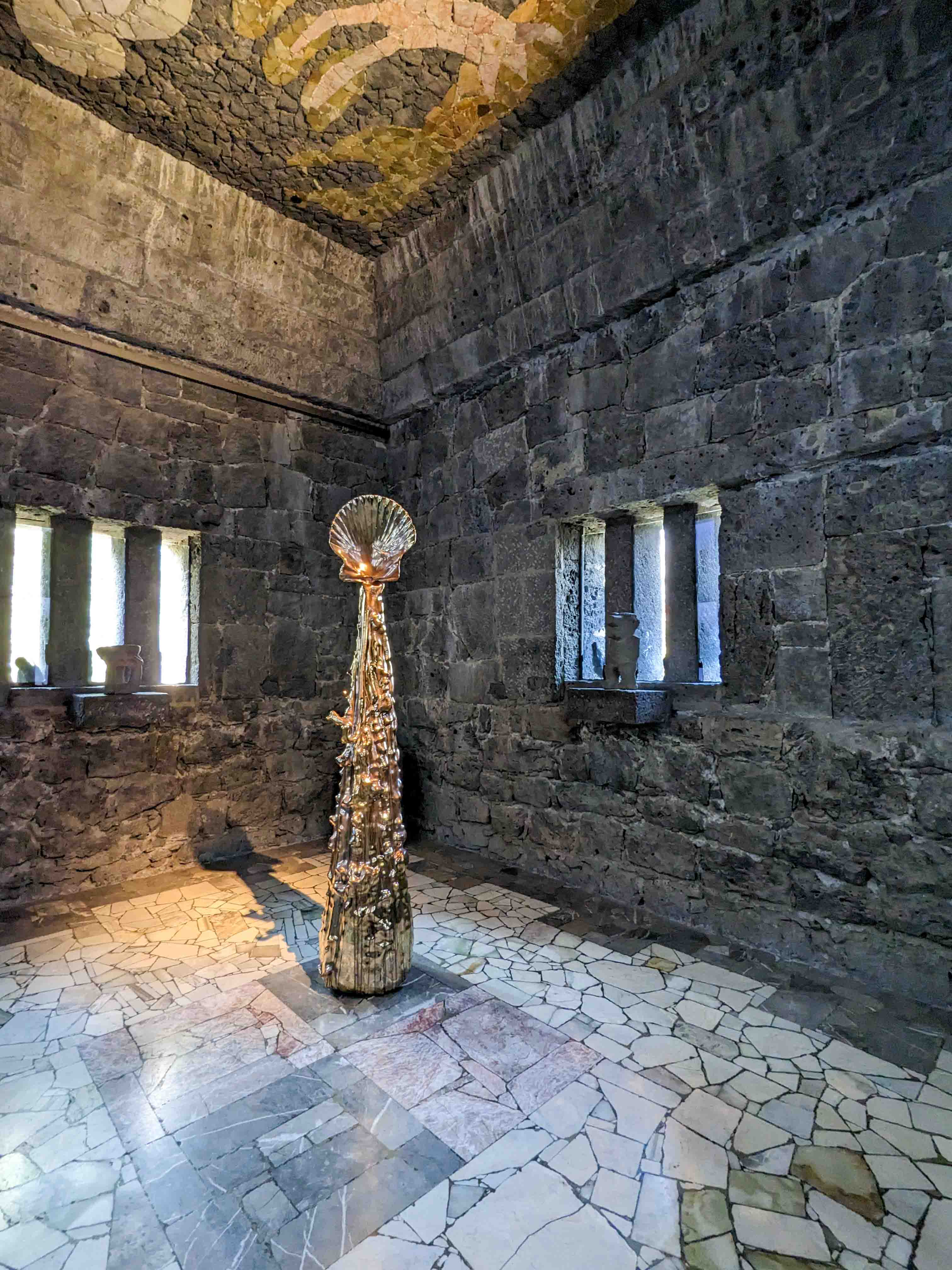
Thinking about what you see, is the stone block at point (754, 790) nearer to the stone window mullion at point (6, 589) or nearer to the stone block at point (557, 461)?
the stone block at point (557, 461)

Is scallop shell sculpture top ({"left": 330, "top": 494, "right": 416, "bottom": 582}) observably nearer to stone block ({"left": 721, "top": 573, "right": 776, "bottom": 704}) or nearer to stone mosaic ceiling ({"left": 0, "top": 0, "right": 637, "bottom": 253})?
stone block ({"left": 721, "top": 573, "right": 776, "bottom": 704})

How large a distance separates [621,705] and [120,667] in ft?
9.90

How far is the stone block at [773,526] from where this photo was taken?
9.87 ft

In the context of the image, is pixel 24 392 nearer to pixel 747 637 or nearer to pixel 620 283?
pixel 620 283

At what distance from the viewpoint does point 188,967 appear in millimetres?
2928

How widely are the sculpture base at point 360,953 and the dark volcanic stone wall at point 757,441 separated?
1.64 m

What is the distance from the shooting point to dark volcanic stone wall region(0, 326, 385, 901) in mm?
3738

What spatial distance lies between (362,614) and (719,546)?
190 centimetres

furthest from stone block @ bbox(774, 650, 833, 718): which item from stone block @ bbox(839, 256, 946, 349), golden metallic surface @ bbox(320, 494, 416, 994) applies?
golden metallic surface @ bbox(320, 494, 416, 994)

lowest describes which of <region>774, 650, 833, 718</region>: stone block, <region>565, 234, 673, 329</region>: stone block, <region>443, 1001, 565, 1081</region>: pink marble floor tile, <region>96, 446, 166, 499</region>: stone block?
<region>443, 1001, 565, 1081</region>: pink marble floor tile

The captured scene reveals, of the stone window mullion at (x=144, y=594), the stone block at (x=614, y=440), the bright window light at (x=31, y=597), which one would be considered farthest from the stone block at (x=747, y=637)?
the bright window light at (x=31, y=597)

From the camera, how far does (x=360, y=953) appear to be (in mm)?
2578

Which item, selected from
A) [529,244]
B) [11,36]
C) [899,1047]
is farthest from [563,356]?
[899,1047]

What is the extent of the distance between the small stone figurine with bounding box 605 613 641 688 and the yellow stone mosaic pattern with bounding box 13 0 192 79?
3724 mm
